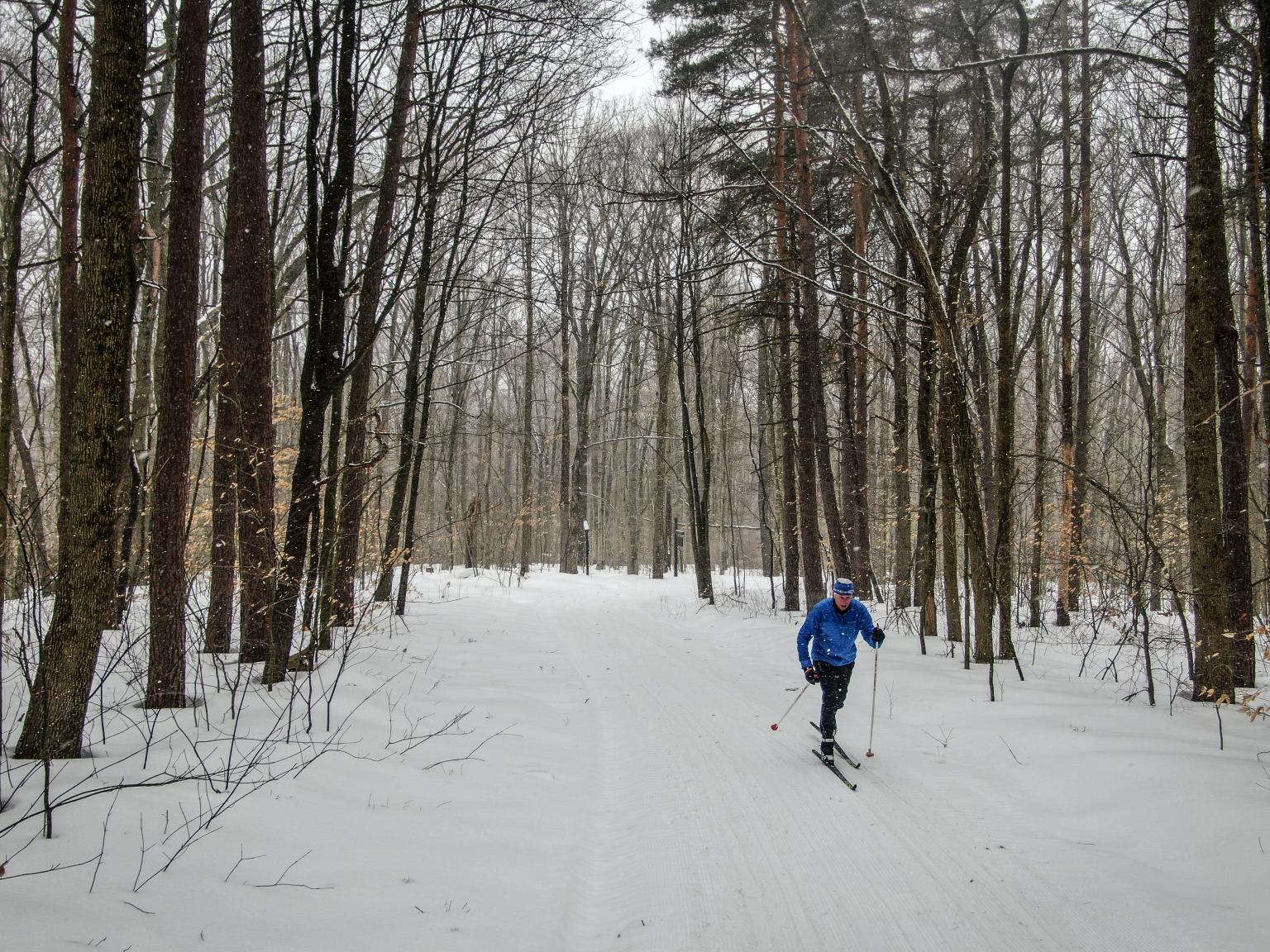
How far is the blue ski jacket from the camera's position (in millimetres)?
6320

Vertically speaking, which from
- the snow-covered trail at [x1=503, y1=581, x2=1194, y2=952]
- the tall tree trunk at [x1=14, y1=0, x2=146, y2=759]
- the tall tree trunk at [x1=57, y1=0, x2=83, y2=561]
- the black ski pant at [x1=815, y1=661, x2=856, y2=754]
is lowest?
the snow-covered trail at [x1=503, y1=581, x2=1194, y2=952]

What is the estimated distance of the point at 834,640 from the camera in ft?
20.9

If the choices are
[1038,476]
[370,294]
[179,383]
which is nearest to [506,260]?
[370,294]

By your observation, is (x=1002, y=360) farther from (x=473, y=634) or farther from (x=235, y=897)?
(x=235, y=897)

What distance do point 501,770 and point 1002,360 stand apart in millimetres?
7839

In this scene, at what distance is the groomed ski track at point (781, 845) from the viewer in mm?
3502

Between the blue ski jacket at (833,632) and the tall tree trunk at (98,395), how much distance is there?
211 inches

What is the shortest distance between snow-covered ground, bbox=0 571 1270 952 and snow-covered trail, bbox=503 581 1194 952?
0.02 m

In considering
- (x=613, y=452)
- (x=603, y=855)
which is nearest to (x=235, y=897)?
(x=603, y=855)

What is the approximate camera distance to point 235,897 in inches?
123

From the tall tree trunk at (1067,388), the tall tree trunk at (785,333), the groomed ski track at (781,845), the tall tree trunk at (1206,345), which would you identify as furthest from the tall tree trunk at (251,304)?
the tall tree trunk at (1067,388)

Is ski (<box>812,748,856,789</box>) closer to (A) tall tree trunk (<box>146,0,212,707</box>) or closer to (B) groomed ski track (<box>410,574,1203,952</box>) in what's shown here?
Result: (B) groomed ski track (<box>410,574,1203,952</box>)

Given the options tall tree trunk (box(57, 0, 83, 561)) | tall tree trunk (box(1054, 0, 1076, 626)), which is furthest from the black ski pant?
tall tree trunk (box(1054, 0, 1076, 626))

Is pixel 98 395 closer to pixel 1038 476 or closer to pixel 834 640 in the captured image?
pixel 834 640
